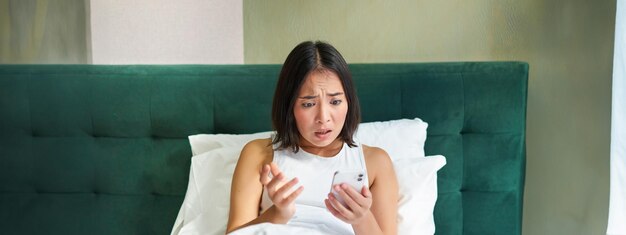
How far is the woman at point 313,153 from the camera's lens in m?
1.92

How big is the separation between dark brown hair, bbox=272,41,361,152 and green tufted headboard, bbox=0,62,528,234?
420 mm

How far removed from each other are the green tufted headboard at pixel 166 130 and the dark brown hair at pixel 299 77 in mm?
420

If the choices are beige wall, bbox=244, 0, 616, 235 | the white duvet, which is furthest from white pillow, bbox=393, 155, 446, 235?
beige wall, bbox=244, 0, 616, 235

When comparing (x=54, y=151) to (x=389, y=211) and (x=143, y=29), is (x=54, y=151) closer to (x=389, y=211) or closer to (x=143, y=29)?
(x=143, y=29)

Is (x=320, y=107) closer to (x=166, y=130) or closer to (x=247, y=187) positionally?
(x=247, y=187)

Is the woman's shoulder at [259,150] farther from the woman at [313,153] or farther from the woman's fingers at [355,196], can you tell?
the woman's fingers at [355,196]

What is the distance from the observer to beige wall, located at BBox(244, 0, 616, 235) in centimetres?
248

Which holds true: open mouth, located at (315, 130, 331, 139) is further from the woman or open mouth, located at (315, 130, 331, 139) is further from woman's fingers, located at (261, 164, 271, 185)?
woman's fingers, located at (261, 164, 271, 185)

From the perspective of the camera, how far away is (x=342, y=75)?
196cm

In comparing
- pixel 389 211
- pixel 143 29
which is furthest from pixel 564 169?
pixel 143 29

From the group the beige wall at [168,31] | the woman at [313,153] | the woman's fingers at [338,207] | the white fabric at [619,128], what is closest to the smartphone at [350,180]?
the woman's fingers at [338,207]

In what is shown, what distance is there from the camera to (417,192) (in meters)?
2.13

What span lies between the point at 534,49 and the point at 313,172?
1011 millimetres

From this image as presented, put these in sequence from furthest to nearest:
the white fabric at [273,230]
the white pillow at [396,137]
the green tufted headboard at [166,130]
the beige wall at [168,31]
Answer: the beige wall at [168,31] < the green tufted headboard at [166,130] < the white pillow at [396,137] < the white fabric at [273,230]
